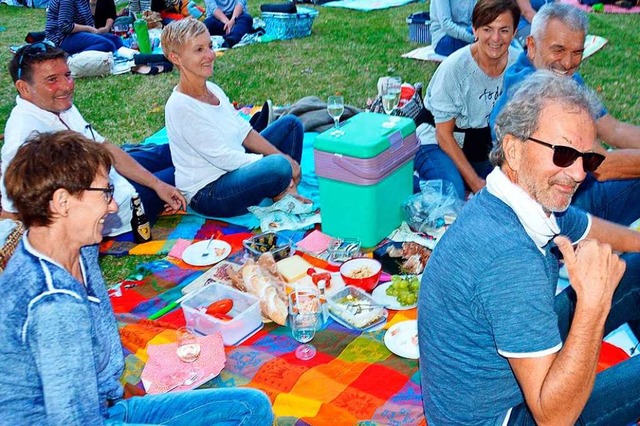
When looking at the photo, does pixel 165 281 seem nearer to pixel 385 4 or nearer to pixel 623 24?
pixel 623 24

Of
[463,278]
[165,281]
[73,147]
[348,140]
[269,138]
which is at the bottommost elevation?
[165,281]

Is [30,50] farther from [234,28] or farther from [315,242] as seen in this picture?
[234,28]

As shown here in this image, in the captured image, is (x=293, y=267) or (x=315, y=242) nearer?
(x=293, y=267)

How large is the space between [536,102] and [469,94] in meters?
2.64

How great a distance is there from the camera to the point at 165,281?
13.6ft

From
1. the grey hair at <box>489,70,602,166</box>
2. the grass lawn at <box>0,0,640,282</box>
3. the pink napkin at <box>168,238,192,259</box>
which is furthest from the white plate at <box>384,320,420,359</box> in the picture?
the grass lawn at <box>0,0,640,282</box>

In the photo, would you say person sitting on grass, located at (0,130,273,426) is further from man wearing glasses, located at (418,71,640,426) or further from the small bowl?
the small bowl

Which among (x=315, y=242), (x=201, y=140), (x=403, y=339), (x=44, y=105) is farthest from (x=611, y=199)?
(x=44, y=105)

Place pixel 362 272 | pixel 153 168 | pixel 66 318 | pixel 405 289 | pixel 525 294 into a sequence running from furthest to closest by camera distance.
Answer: pixel 153 168 < pixel 362 272 < pixel 405 289 < pixel 66 318 < pixel 525 294

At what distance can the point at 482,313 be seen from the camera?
2.00 meters

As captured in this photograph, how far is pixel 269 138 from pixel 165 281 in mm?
1735

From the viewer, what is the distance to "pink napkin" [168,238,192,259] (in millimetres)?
4425

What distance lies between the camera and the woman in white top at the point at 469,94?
4617 mm

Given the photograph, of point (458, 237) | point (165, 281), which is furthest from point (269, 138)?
point (458, 237)
